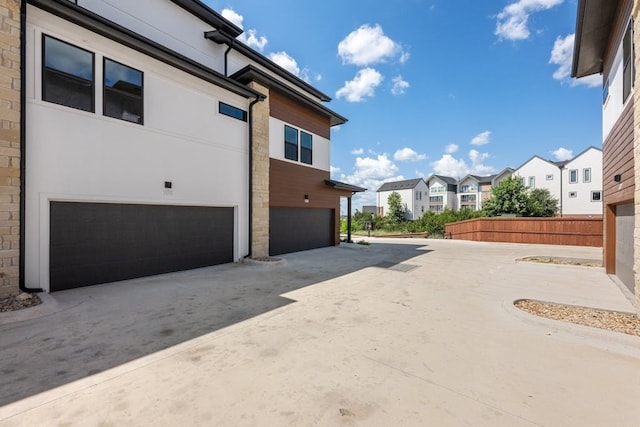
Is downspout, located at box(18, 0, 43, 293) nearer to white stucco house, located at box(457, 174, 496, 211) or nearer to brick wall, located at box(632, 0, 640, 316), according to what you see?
brick wall, located at box(632, 0, 640, 316)

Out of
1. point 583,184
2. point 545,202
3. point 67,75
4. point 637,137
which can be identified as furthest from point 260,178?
point 583,184

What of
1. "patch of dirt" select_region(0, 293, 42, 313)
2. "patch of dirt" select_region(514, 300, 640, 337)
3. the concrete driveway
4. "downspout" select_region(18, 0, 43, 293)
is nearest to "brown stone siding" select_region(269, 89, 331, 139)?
"downspout" select_region(18, 0, 43, 293)

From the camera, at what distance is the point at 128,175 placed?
719cm

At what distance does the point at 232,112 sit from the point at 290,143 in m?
Answer: 3.23

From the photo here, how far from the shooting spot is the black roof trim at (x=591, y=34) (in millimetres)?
6312

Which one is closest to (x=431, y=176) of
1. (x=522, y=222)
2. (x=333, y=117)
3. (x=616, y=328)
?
(x=522, y=222)

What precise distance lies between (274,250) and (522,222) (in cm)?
1469

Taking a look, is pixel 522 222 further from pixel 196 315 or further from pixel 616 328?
pixel 196 315

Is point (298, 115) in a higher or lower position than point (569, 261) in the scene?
higher

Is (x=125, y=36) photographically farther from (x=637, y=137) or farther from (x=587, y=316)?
(x=587, y=316)

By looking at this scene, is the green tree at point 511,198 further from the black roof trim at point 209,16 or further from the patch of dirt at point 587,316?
the black roof trim at point 209,16

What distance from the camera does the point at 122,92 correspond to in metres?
7.10

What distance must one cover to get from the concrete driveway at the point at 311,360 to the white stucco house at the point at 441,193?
54.9 metres

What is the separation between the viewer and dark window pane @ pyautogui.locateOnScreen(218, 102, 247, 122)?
31.6 feet
